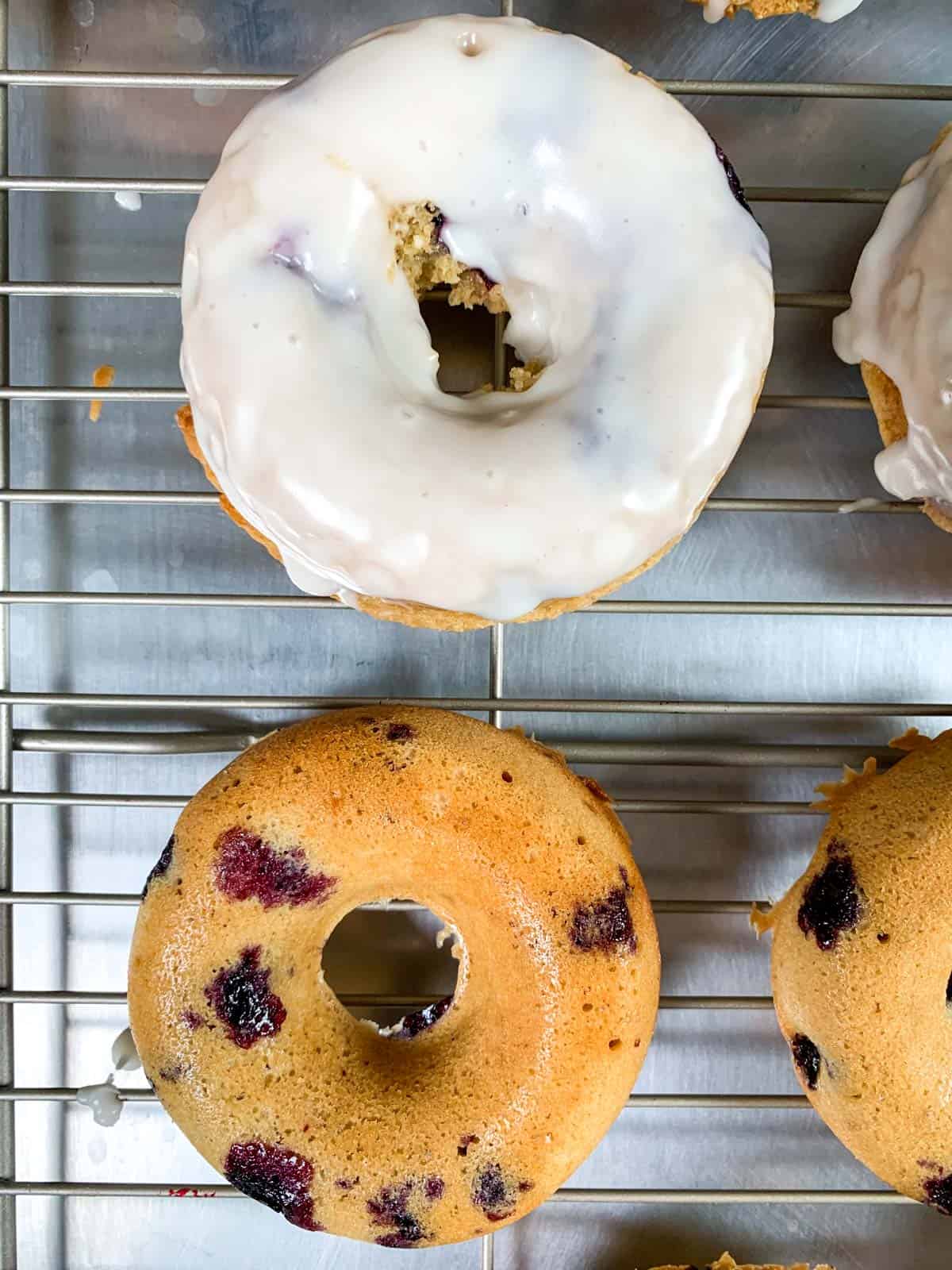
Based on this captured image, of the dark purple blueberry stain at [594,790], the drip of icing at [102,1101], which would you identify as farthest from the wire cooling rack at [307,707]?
the dark purple blueberry stain at [594,790]

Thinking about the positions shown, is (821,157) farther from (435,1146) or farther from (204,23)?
(435,1146)

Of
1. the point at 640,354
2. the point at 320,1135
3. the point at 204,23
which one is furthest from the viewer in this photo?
the point at 204,23

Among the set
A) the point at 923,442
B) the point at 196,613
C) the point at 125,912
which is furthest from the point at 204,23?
the point at 125,912

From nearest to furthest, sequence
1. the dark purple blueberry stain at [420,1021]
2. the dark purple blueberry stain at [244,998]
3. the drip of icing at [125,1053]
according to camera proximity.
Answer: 1. the dark purple blueberry stain at [244,998]
2. the dark purple blueberry stain at [420,1021]
3. the drip of icing at [125,1053]

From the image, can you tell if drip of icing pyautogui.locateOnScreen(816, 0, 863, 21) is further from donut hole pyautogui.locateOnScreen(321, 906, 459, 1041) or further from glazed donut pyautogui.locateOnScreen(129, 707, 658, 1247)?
donut hole pyautogui.locateOnScreen(321, 906, 459, 1041)

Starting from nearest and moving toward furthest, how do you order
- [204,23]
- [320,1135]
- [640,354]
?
[640,354], [320,1135], [204,23]

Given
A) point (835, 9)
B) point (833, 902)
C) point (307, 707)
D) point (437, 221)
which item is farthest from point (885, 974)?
point (835, 9)

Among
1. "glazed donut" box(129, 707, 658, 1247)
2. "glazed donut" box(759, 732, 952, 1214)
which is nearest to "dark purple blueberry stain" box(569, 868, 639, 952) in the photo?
"glazed donut" box(129, 707, 658, 1247)

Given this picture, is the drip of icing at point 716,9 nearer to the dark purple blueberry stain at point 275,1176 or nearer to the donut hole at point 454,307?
the donut hole at point 454,307
